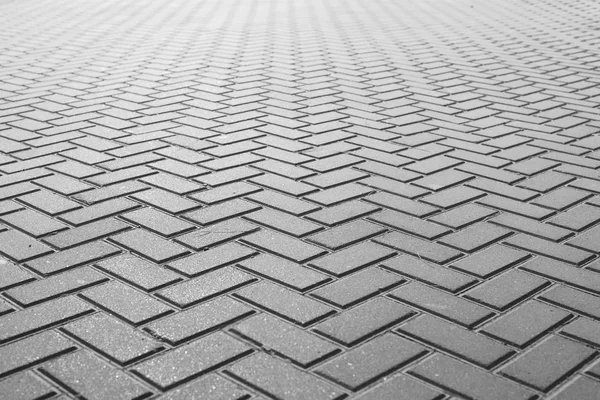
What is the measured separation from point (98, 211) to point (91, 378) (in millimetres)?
1374

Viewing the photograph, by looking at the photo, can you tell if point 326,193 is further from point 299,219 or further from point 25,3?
point 25,3

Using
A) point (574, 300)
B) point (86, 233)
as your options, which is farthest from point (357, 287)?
point (86, 233)

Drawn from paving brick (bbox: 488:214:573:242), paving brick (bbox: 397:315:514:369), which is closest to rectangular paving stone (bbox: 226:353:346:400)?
paving brick (bbox: 397:315:514:369)

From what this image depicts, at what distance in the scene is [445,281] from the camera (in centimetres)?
282

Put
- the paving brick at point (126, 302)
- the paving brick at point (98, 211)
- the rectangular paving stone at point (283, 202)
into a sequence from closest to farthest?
1. the paving brick at point (126, 302)
2. the paving brick at point (98, 211)
3. the rectangular paving stone at point (283, 202)

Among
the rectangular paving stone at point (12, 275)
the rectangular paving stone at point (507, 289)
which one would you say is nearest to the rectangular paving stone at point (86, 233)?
the rectangular paving stone at point (12, 275)

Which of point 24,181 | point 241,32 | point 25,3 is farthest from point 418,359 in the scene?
point 25,3

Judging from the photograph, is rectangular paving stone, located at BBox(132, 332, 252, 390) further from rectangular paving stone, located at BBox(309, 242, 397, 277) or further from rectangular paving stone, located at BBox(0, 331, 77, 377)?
rectangular paving stone, located at BBox(309, 242, 397, 277)

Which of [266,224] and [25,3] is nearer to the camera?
[266,224]

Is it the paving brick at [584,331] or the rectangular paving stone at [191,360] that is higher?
the rectangular paving stone at [191,360]

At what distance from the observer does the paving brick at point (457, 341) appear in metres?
2.33

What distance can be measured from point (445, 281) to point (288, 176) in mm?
1326

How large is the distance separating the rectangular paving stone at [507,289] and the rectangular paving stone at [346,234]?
59cm

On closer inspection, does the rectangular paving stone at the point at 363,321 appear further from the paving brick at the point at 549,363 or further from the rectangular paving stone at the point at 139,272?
the rectangular paving stone at the point at 139,272
